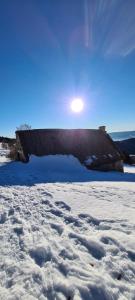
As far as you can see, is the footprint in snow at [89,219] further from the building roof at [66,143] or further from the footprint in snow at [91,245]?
the building roof at [66,143]

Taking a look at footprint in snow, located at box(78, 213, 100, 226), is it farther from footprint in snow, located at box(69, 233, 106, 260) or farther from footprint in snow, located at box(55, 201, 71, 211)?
footprint in snow, located at box(69, 233, 106, 260)

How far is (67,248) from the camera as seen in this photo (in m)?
4.11

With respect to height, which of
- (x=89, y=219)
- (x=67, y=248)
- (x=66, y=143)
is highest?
(x=66, y=143)

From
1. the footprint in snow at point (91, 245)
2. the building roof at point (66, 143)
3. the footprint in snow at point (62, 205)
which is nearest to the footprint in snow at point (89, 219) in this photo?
the footprint in snow at point (62, 205)

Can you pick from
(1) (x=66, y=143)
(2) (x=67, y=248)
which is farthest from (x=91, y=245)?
(1) (x=66, y=143)

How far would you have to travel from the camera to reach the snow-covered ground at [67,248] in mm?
3027

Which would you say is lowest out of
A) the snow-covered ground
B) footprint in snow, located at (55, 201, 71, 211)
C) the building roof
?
the snow-covered ground

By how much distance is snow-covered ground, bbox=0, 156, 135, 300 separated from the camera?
9.93 feet

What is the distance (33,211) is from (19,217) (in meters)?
0.57

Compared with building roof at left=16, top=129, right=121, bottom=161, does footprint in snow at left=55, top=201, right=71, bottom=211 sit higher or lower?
lower

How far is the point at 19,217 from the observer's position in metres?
5.73

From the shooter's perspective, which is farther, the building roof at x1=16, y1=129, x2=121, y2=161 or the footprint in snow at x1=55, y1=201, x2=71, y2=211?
the building roof at x1=16, y1=129, x2=121, y2=161

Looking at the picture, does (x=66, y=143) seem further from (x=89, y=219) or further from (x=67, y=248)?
(x=67, y=248)

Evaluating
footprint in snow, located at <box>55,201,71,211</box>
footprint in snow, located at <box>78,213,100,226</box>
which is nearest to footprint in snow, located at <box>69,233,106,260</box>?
footprint in snow, located at <box>78,213,100,226</box>
